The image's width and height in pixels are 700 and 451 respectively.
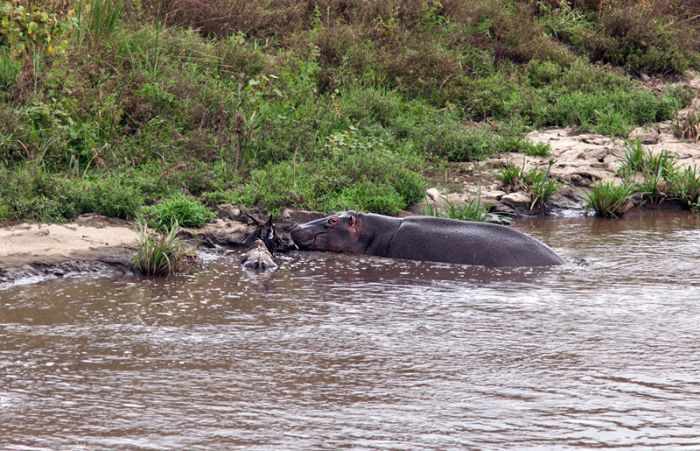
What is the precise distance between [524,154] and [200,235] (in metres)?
5.28

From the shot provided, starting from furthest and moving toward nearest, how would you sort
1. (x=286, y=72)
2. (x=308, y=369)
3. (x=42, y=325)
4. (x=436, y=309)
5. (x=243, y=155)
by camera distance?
(x=286, y=72) < (x=243, y=155) < (x=436, y=309) < (x=42, y=325) < (x=308, y=369)

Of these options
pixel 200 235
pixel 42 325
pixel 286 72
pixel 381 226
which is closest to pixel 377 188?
pixel 381 226

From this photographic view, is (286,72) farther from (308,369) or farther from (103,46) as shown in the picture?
(308,369)

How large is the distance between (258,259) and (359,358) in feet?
9.67

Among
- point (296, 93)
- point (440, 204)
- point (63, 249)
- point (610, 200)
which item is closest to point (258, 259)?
point (63, 249)

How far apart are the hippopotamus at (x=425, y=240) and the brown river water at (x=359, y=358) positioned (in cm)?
23

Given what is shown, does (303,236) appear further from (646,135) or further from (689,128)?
(689,128)

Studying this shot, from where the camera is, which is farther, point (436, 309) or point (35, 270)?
point (35, 270)

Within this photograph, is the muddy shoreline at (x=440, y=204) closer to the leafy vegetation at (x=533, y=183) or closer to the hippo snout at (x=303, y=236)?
the leafy vegetation at (x=533, y=183)

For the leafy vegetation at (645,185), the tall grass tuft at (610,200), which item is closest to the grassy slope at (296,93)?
the leafy vegetation at (645,185)

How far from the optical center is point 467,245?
9898 mm

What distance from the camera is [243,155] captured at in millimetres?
12297

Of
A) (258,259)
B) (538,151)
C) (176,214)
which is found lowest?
(258,259)

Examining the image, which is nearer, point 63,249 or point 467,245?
point 63,249
